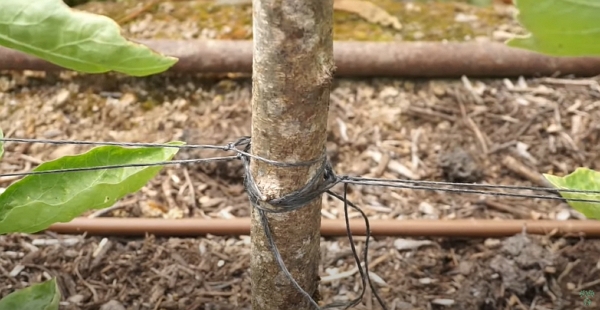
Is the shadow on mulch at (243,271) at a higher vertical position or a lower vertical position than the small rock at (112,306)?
higher

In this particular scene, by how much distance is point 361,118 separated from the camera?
155 centimetres

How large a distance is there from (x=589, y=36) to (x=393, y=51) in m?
0.95

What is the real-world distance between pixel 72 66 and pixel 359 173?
77 cm

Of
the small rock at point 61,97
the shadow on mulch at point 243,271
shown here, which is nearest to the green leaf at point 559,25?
the shadow on mulch at point 243,271

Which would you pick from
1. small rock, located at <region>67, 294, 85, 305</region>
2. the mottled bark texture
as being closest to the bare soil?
small rock, located at <region>67, 294, 85, 305</region>

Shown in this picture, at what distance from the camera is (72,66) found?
2.55 feet

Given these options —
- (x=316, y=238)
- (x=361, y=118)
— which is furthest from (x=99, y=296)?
(x=361, y=118)

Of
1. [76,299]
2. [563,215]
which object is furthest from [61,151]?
[563,215]

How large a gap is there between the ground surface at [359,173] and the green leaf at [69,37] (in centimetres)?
49

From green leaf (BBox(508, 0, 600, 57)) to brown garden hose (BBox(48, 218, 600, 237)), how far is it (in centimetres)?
56

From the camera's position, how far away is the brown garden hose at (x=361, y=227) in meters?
1.19

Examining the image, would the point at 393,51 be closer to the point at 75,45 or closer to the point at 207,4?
the point at 207,4

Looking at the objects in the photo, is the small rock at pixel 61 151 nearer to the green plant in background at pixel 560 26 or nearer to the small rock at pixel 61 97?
the small rock at pixel 61 97

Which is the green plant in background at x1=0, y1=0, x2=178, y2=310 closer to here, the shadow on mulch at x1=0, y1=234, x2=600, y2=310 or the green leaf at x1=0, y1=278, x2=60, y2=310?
the green leaf at x1=0, y1=278, x2=60, y2=310
